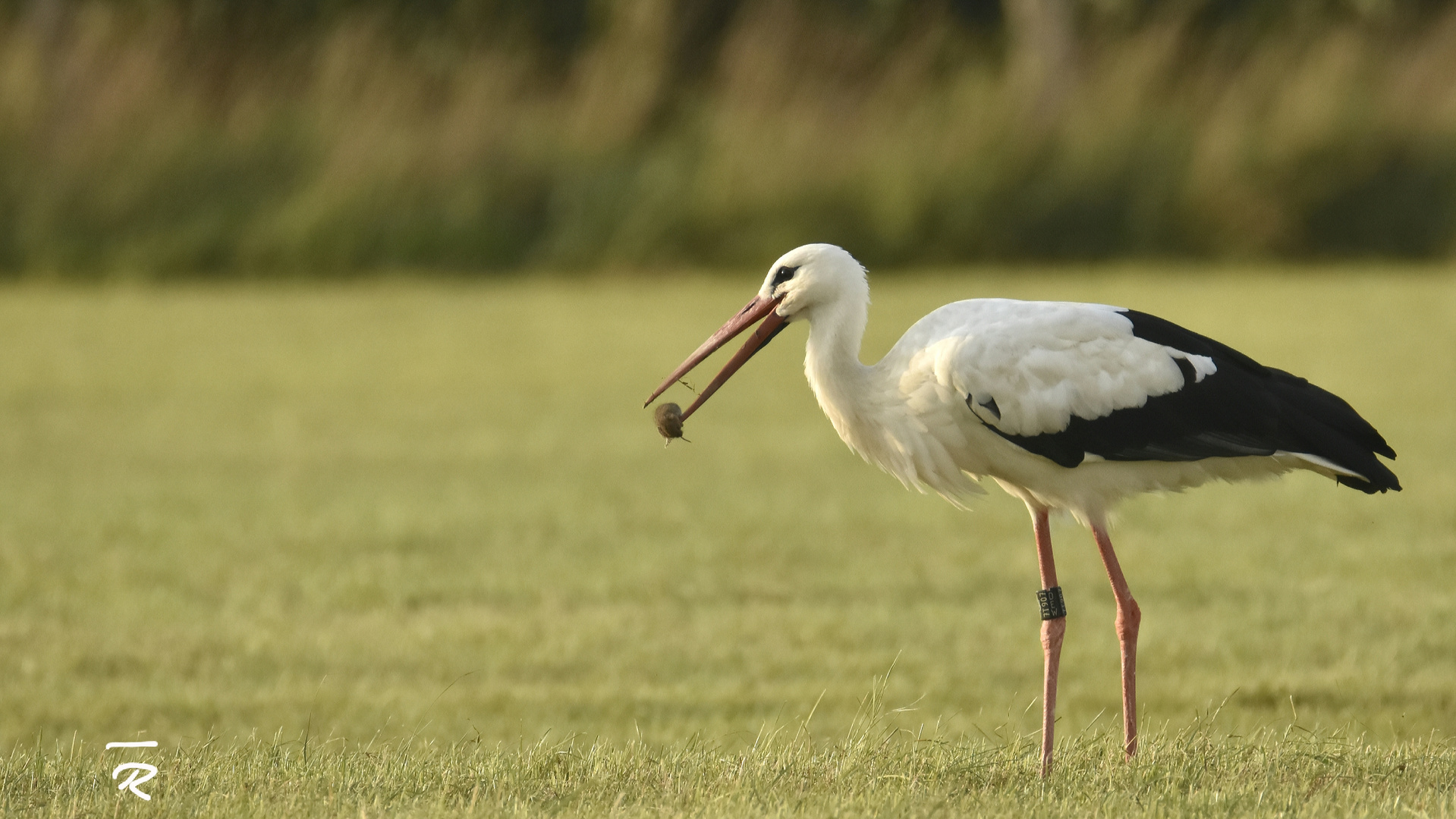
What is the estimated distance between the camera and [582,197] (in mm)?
14102

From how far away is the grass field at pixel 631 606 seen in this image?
3707 millimetres

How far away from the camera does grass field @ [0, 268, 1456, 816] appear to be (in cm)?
371

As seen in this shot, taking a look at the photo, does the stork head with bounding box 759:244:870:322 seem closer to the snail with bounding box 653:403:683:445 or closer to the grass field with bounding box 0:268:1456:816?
the snail with bounding box 653:403:683:445

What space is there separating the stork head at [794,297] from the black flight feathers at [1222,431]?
468 millimetres

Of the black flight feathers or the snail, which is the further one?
the snail

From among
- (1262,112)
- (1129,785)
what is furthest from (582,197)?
(1129,785)

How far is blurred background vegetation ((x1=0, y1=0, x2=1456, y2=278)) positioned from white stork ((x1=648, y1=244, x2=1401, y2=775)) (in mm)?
9139
